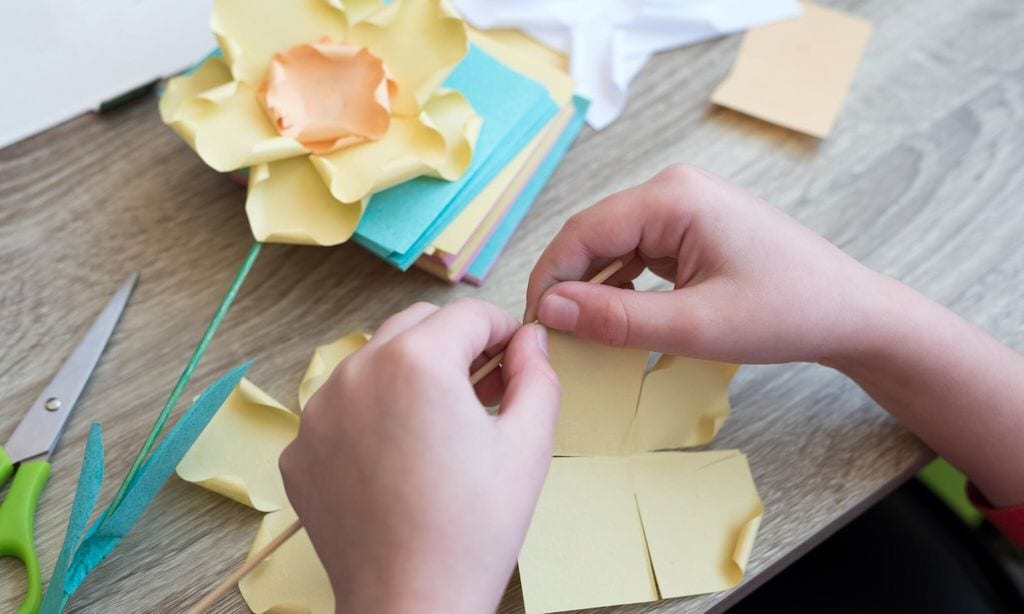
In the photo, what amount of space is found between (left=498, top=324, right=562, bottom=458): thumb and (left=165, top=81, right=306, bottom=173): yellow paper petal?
0.24 m

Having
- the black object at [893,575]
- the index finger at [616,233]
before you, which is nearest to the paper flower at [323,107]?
the index finger at [616,233]

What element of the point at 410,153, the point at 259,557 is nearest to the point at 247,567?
the point at 259,557

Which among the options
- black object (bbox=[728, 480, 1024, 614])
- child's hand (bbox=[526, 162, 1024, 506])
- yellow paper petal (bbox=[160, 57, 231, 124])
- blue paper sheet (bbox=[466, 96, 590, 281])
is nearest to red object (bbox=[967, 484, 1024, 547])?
child's hand (bbox=[526, 162, 1024, 506])

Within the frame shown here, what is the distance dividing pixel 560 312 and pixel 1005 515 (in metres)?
0.38

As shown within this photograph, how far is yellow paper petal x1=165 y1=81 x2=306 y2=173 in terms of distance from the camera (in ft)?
2.09

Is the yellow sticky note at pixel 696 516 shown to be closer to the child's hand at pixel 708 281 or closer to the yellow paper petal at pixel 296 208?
the child's hand at pixel 708 281

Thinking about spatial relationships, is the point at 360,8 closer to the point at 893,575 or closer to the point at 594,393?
the point at 594,393

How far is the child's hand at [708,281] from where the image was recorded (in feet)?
1.87

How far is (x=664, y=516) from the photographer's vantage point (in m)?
0.60

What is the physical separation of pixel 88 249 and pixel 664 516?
1.68ft

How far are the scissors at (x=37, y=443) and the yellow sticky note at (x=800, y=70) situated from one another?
574mm

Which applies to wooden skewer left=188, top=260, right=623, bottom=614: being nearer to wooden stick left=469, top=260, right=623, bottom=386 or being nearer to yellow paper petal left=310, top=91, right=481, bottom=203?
wooden stick left=469, top=260, right=623, bottom=386

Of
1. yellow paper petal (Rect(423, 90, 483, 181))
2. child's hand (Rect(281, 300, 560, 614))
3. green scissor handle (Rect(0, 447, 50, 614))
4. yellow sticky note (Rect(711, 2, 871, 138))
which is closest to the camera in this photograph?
child's hand (Rect(281, 300, 560, 614))

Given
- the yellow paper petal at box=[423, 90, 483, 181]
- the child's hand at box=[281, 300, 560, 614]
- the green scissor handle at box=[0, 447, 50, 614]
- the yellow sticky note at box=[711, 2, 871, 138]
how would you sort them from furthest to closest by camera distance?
the yellow sticky note at box=[711, 2, 871, 138] → the yellow paper petal at box=[423, 90, 483, 181] → the green scissor handle at box=[0, 447, 50, 614] → the child's hand at box=[281, 300, 560, 614]
